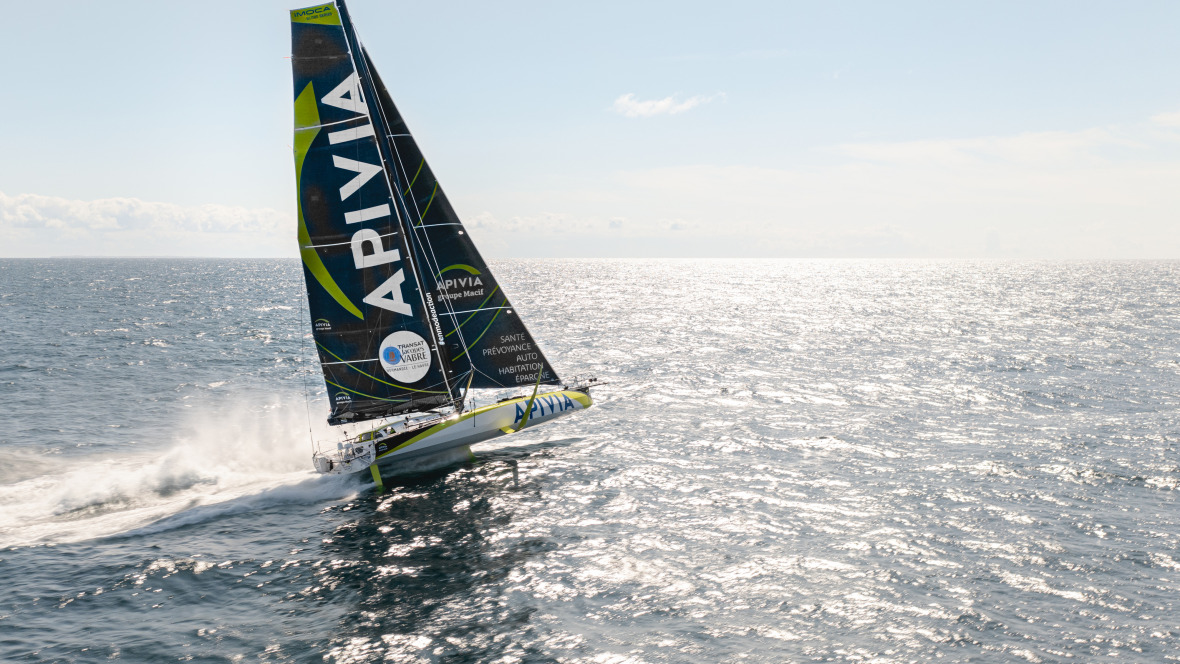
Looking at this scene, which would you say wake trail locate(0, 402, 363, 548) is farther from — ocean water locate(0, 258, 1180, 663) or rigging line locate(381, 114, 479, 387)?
rigging line locate(381, 114, 479, 387)

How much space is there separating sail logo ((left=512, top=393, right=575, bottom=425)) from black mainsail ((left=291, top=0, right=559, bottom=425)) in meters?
0.98

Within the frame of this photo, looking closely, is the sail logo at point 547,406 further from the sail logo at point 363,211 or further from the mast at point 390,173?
the sail logo at point 363,211

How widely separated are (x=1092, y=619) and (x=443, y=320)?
62.7 ft

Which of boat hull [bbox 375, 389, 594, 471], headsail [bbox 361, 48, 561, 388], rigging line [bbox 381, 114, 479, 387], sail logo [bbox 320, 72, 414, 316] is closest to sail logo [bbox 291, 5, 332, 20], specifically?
sail logo [bbox 320, 72, 414, 316]

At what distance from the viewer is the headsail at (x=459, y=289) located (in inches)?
918

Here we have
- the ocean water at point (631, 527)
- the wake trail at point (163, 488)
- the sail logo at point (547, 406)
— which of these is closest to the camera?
the ocean water at point (631, 527)

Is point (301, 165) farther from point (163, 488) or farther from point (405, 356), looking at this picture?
point (163, 488)

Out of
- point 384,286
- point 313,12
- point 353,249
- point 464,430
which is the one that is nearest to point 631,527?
point 464,430

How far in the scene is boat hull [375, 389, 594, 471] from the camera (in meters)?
22.9

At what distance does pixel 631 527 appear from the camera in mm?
19547

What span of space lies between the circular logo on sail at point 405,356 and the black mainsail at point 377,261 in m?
0.03

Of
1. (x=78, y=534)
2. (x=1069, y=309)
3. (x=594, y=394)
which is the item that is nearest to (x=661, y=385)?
(x=594, y=394)

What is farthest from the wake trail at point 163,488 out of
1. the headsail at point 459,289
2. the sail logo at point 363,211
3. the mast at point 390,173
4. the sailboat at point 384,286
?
the sail logo at point 363,211

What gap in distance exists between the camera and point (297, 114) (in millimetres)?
20469
